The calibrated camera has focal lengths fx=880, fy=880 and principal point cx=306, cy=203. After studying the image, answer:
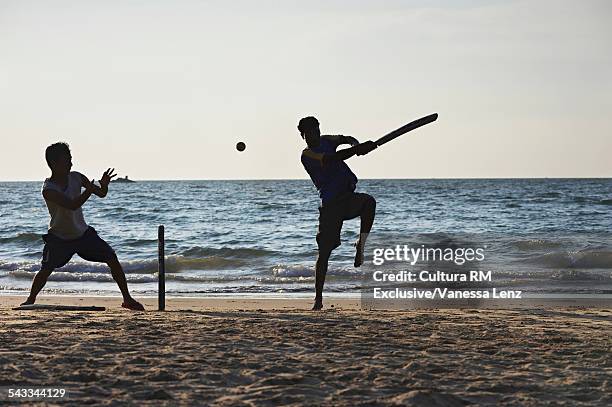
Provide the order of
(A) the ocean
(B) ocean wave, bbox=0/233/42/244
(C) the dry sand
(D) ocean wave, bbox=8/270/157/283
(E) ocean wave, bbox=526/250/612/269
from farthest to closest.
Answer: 1. (B) ocean wave, bbox=0/233/42/244
2. (E) ocean wave, bbox=526/250/612/269
3. (D) ocean wave, bbox=8/270/157/283
4. (A) the ocean
5. (C) the dry sand

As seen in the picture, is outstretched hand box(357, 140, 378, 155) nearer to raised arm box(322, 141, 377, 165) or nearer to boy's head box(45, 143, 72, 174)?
raised arm box(322, 141, 377, 165)

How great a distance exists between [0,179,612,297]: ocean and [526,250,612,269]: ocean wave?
0.03 m

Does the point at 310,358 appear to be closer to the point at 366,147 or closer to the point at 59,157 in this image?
the point at 366,147

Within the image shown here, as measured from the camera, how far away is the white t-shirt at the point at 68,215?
8203 millimetres

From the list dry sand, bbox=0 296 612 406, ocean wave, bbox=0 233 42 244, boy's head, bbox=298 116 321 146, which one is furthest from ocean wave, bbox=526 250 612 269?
ocean wave, bbox=0 233 42 244

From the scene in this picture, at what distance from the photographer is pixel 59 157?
816 centimetres

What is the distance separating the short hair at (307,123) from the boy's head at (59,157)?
2.20m

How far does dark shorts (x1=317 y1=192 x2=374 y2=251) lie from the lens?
8594mm

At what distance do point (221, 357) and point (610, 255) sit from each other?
51.5ft

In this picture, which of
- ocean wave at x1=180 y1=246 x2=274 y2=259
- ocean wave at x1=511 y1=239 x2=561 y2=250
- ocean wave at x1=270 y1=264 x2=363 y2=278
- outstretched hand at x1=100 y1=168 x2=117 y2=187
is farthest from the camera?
ocean wave at x1=511 y1=239 x2=561 y2=250

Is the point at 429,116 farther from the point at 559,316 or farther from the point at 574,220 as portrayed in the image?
the point at 574,220

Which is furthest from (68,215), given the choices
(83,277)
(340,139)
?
(83,277)

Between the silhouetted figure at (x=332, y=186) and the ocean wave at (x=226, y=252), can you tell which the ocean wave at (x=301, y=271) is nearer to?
the ocean wave at (x=226, y=252)

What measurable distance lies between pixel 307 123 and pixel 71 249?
2.55m
